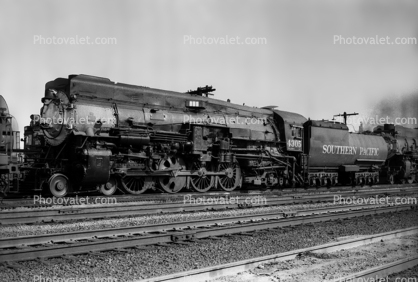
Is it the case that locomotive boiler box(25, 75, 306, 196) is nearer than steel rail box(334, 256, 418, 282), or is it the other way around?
steel rail box(334, 256, 418, 282)

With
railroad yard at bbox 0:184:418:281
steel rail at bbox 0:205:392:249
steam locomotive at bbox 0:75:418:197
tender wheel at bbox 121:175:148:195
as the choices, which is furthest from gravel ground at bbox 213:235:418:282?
tender wheel at bbox 121:175:148:195

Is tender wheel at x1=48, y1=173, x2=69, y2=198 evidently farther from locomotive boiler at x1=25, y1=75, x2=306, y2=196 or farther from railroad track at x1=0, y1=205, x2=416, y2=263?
railroad track at x1=0, y1=205, x2=416, y2=263

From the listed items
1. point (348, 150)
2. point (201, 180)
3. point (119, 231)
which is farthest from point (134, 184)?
point (348, 150)

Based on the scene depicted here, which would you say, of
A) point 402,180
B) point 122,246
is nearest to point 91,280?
point 122,246

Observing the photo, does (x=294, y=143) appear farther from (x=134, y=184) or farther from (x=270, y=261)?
(x=270, y=261)

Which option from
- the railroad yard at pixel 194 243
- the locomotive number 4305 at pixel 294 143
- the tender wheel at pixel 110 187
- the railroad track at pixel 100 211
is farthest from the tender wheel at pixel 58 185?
the locomotive number 4305 at pixel 294 143

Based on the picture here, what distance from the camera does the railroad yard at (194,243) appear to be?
6.21 metres

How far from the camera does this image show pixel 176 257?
23.3 ft

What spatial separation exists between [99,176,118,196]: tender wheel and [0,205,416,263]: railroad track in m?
6.20

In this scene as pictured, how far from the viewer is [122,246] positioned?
7613 millimetres

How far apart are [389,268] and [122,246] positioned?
460 cm

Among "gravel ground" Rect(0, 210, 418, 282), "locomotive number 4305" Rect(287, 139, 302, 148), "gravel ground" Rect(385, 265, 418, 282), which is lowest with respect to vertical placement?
"gravel ground" Rect(385, 265, 418, 282)

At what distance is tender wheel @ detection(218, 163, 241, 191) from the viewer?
18703 mm

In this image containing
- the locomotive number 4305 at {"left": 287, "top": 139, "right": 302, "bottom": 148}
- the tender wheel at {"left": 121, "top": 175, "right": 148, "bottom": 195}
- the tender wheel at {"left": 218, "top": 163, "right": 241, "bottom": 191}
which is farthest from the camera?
the locomotive number 4305 at {"left": 287, "top": 139, "right": 302, "bottom": 148}
